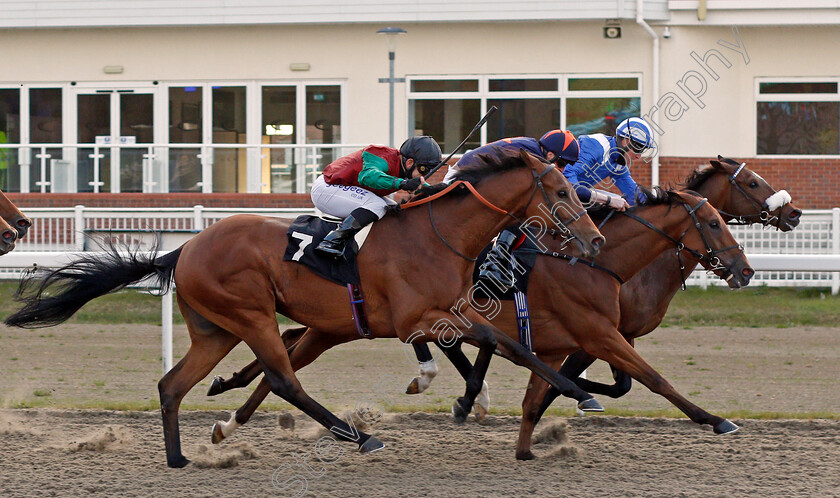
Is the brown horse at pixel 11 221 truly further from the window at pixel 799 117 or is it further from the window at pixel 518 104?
the window at pixel 799 117

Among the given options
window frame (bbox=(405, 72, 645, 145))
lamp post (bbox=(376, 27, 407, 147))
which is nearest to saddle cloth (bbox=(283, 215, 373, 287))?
lamp post (bbox=(376, 27, 407, 147))

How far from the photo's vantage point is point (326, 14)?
1439 centimetres

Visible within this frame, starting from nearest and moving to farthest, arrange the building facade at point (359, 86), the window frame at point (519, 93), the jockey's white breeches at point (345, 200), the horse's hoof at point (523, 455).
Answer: the jockey's white breeches at point (345, 200), the horse's hoof at point (523, 455), the building facade at point (359, 86), the window frame at point (519, 93)

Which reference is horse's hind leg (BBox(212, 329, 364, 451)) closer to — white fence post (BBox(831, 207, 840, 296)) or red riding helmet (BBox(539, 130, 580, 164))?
red riding helmet (BBox(539, 130, 580, 164))

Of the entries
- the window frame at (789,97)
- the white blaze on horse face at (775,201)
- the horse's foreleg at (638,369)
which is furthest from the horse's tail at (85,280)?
the window frame at (789,97)

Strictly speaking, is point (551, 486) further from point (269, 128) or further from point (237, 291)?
point (269, 128)

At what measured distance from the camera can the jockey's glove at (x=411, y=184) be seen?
4.89 meters

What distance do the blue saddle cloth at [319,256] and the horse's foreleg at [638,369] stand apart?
4.02 ft

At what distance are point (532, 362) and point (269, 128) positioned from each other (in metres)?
10.7

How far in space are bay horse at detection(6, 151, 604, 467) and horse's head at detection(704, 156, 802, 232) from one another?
1.52 m

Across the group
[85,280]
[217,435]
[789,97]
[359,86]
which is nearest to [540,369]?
[217,435]

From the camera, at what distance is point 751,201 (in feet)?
19.4

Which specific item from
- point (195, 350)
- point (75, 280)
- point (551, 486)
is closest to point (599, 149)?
point (551, 486)

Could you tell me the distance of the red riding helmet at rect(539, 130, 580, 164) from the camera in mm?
5406
